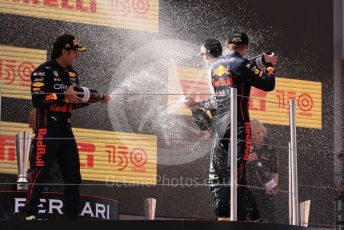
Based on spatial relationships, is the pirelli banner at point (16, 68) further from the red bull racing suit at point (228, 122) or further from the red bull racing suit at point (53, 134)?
the red bull racing suit at point (228, 122)

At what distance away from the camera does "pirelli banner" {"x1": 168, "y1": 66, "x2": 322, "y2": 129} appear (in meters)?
8.62

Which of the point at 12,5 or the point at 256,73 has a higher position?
the point at 12,5

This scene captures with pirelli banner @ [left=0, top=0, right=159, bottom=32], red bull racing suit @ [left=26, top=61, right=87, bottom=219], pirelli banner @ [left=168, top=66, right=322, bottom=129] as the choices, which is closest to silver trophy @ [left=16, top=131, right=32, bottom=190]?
red bull racing suit @ [left=26, top=61, right=87, bottom=219]

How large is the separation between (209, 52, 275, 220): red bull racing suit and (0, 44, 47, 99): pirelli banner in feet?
7.61

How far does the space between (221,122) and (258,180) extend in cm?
52

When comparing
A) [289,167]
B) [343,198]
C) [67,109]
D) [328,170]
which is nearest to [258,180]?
[289,167]

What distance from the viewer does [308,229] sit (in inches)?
245

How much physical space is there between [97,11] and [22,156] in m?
2.37

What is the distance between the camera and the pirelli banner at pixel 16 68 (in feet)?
26.1

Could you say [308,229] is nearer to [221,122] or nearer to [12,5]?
[221,122]

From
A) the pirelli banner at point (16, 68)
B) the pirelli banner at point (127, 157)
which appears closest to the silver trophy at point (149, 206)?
the pirelli banner at point (127, 157)

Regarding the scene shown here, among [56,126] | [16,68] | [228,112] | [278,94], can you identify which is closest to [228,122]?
[228,112]

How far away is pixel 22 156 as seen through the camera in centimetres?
645

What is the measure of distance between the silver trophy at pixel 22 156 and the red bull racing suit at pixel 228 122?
128cm
